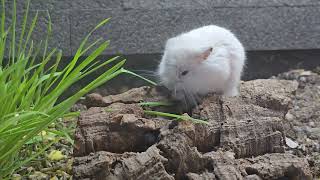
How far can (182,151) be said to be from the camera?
1.28 meters

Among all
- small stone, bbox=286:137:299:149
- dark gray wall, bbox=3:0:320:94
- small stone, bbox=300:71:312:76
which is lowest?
small stone, bbox=286:137:299:149

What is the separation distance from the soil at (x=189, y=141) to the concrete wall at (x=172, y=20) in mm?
997

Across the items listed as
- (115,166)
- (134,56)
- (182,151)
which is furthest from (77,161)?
(134,56)

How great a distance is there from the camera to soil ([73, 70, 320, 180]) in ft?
4.09

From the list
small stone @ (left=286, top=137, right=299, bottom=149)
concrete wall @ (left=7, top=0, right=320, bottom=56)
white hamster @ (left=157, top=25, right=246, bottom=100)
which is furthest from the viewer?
concrete wall @ (left=7, top=0, right=320, bottom=56)

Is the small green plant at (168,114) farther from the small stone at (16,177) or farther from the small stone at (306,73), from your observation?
the small stone at (306,73)

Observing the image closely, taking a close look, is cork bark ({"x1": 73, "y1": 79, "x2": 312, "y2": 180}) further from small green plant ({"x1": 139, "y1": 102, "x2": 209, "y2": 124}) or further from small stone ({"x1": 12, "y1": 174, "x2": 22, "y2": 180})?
small stone ({"x1": 12, "y1": 174, "x2": 22, "y2": 180})

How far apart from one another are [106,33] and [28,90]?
1.01 metres

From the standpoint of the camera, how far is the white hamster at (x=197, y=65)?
5.47 ft

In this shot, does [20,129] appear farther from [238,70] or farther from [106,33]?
[106,33]

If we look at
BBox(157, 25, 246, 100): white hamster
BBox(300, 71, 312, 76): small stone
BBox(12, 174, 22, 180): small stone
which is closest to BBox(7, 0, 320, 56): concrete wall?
BBox(300, 71, 312, 76): small stone

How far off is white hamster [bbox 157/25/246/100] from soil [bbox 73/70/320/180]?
0.15 metres

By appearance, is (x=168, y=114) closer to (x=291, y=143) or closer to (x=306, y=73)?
(x=291, y=143)

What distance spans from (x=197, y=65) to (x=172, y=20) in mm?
863
